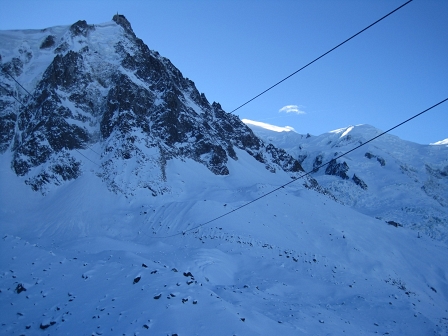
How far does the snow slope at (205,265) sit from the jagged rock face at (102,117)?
8.49ft

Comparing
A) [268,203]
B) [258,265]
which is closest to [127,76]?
[268,203]

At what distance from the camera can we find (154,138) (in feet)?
139

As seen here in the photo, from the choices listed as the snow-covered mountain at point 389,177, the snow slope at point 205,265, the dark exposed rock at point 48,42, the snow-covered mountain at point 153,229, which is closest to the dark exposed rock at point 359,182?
the snow-covered mountain at point 389,177

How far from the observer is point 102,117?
42.0 m

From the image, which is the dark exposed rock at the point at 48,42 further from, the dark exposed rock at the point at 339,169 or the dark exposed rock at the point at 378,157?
the dark exposed rock at the point at 378,157

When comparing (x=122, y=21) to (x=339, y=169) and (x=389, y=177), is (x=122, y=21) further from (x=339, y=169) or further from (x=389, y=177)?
(x=389, y=177)

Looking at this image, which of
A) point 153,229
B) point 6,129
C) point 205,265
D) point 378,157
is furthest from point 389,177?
point 6,129

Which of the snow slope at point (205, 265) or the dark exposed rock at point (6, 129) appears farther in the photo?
the dark exposed rock at point (6, 129)

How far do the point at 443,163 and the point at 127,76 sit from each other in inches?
4824

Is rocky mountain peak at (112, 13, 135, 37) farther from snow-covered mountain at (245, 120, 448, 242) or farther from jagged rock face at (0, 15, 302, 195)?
snow-covered mountain at (245, 120, 448, 242)

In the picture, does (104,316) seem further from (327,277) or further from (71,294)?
(327,277)

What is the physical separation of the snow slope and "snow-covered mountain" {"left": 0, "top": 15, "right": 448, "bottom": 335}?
0.34 feet

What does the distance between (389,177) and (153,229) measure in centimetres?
8895

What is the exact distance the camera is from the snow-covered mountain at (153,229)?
9.89 metres
